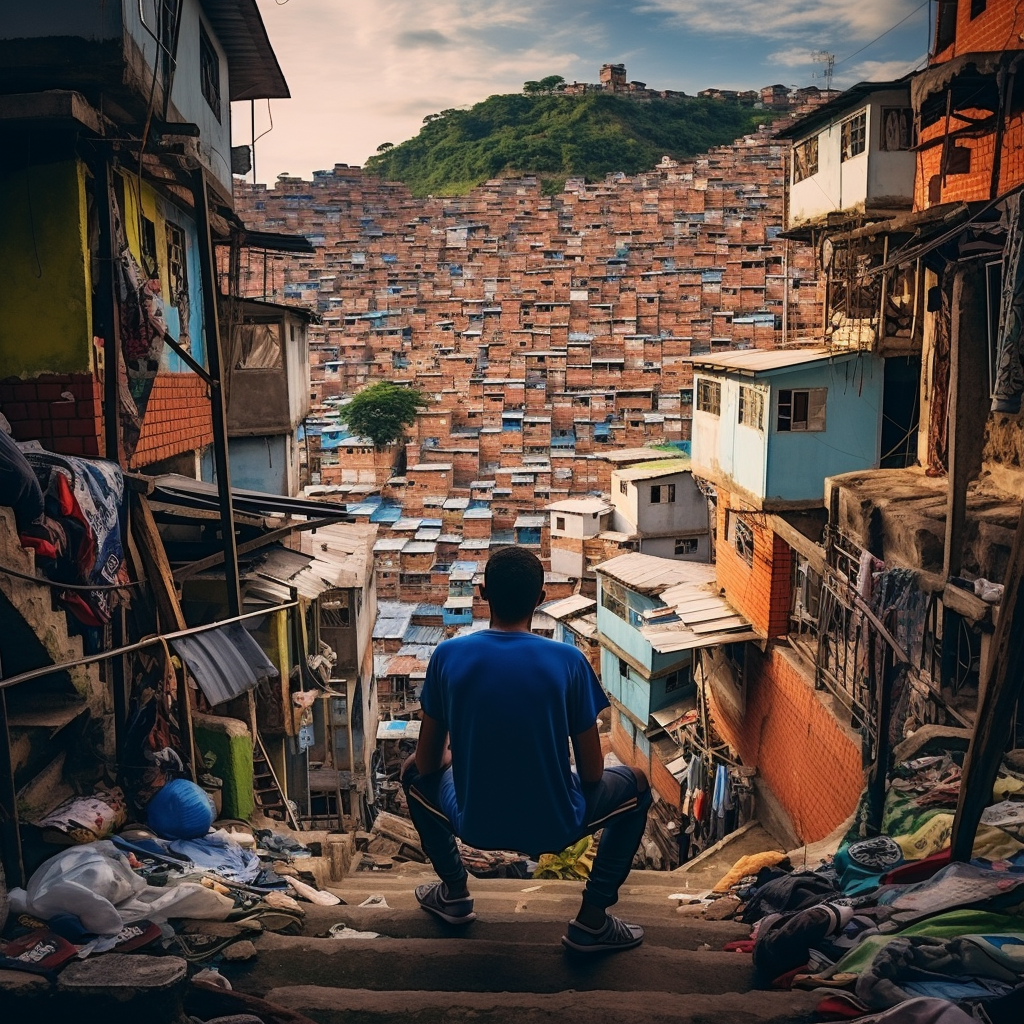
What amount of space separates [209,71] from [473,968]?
902cm

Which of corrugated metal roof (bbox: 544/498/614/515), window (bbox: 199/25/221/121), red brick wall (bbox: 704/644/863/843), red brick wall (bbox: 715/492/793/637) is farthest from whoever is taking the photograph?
corrugated metal roof (bbox: 544/498/614/515)

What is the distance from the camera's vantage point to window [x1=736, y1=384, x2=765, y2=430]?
14.4 m

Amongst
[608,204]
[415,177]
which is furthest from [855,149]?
[415,177]

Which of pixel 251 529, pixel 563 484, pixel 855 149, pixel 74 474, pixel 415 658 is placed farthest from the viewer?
pixel 563 484

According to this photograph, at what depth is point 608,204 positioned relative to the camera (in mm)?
70938

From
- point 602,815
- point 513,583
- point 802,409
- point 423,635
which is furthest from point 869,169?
point 423,635

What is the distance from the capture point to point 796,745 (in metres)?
12.8

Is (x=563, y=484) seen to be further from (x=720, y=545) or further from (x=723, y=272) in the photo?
(x=723, y=272)

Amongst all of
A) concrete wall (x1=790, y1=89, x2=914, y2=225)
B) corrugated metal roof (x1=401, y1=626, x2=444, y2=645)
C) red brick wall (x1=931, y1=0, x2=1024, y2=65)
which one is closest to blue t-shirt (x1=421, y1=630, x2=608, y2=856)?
red brick wall (x1=931, y1=0, x2=1024, y2=65)

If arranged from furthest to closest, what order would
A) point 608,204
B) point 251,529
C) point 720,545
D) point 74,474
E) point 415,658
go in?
1. point 608,204
2. point 415,658
3. point 720,545
4. point 251,529
5. point 74,474

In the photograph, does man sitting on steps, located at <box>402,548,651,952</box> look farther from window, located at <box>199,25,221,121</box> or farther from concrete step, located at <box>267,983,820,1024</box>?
window, located at <box>199,25,221,121</box>

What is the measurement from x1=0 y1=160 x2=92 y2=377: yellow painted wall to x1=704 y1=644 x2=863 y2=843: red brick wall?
8.63m

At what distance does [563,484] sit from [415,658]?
1366 cm

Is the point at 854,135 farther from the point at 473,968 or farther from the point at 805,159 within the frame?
the point at 473,968
